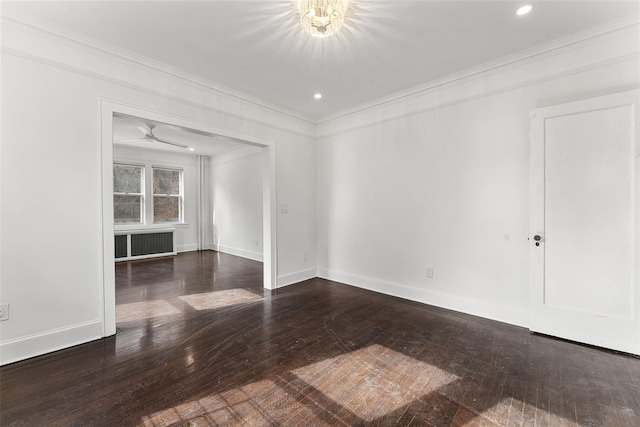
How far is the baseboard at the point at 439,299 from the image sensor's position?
2.88 m

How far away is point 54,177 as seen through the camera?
7.79 feet

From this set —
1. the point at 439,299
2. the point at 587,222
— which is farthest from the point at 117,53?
the point at 587,222

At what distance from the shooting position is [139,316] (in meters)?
3.12

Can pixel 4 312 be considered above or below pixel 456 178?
below

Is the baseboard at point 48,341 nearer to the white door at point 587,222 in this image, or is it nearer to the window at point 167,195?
the white door at point 587,222

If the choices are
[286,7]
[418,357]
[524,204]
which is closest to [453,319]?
[418,357]

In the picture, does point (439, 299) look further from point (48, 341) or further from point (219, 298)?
point (48, 341)

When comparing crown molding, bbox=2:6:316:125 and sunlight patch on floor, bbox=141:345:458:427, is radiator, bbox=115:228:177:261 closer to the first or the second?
crown molding, bbox=2:6:316:125

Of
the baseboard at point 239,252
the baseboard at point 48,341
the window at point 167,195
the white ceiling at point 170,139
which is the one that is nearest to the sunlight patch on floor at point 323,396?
the baseboard at point 48,341

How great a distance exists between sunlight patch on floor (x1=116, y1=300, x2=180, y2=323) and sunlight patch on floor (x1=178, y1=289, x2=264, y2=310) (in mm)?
253

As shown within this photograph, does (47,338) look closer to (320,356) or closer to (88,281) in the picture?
(88,281)

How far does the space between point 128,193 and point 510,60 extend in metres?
7.80

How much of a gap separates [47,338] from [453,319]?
3.96 metres

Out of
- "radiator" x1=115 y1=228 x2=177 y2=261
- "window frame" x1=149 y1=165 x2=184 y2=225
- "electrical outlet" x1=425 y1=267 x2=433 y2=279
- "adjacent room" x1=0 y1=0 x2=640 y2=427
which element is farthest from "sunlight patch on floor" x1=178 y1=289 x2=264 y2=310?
"window frame" x1=149 y1=165 x2=184 y2=225
